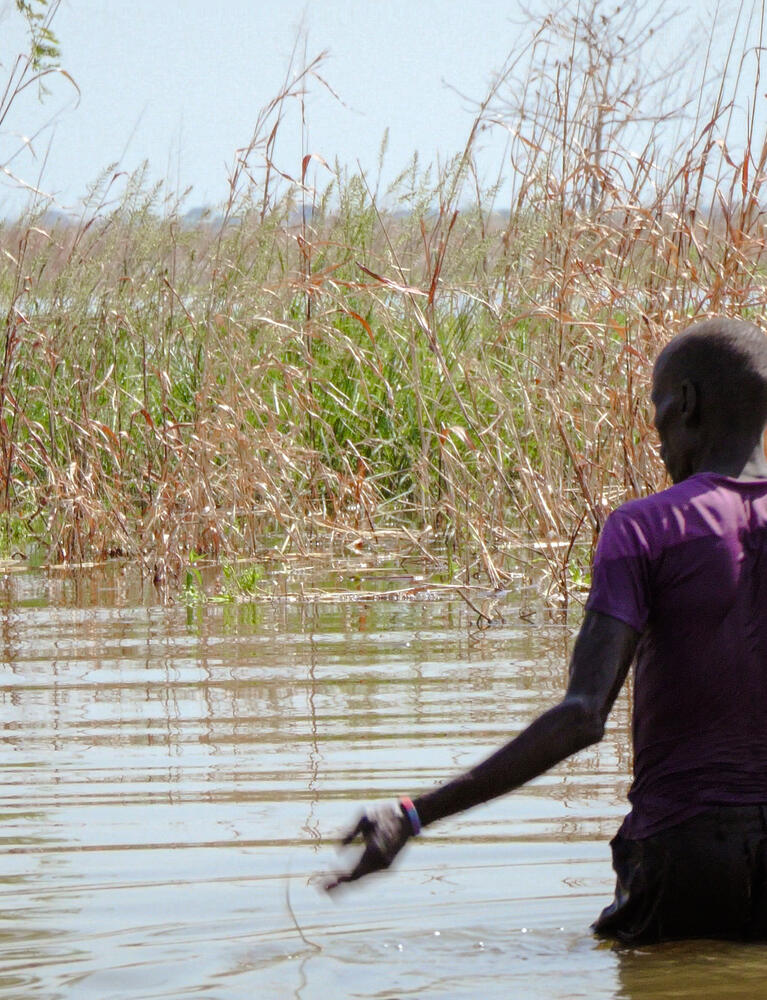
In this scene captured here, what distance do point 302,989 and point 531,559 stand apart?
417 cm

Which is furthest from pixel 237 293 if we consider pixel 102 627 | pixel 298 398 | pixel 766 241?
pixel 766 241

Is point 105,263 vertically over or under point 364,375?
over

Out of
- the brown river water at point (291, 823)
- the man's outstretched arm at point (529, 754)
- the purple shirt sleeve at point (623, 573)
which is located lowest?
the brown river water at point (291, 823)

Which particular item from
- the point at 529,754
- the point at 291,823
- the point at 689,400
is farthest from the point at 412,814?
the point at 291,823

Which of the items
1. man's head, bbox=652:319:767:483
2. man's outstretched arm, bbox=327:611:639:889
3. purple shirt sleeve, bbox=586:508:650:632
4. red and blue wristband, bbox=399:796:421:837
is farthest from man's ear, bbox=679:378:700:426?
red and blue wristband, bbox=399:796:421:837

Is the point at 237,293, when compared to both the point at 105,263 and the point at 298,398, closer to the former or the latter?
the point at 298,398

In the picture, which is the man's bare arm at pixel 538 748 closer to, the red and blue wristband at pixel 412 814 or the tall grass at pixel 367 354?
the red and blue wristband at pixel 412 814

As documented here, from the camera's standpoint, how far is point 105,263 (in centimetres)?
764

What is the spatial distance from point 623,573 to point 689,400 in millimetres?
316

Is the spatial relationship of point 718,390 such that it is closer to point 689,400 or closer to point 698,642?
point 689,400

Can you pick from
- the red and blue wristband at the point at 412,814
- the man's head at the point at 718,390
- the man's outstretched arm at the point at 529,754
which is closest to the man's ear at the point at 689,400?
the man's head at the point at 718,390

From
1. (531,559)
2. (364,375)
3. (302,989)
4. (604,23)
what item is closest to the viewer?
(302,989)

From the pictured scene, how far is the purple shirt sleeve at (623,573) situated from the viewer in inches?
90.0

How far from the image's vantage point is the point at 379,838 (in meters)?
2.04
